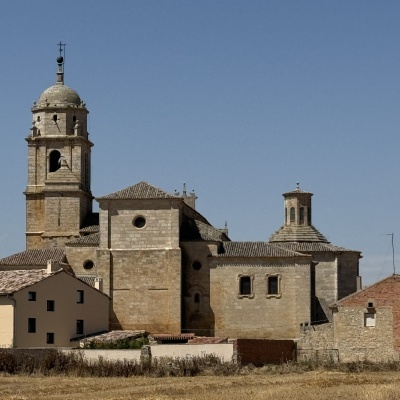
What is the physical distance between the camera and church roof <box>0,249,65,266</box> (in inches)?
2603

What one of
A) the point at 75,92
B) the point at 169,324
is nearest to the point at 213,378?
the point at 169,324

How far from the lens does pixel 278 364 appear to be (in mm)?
52938

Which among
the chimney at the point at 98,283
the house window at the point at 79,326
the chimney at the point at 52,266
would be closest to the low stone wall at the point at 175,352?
the house window at the point at 79,326

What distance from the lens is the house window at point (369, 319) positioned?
5769 centimetres

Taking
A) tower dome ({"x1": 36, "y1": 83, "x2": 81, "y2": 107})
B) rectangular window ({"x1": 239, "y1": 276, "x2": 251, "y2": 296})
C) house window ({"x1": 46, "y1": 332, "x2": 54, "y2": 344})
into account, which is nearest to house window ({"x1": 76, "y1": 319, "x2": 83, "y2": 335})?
house window ({"x1": 46, "y1": 332, "x2": 54, "y2": 344})

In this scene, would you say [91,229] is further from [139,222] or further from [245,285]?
[245,285]

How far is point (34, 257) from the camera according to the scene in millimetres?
66875

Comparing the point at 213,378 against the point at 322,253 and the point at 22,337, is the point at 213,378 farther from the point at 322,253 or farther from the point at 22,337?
the point at 322,253

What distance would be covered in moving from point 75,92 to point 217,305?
55.3 ft

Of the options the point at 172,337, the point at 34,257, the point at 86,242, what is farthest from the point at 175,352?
the point at 34,257

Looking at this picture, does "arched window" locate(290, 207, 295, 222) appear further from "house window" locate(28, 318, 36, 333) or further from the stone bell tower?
"house window" locate(28, 318, 36, 333)

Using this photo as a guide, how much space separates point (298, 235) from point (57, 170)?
14176 mm

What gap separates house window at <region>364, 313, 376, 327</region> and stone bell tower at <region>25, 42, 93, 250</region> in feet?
62.8

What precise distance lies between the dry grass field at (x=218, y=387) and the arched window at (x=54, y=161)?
28.4 metres
